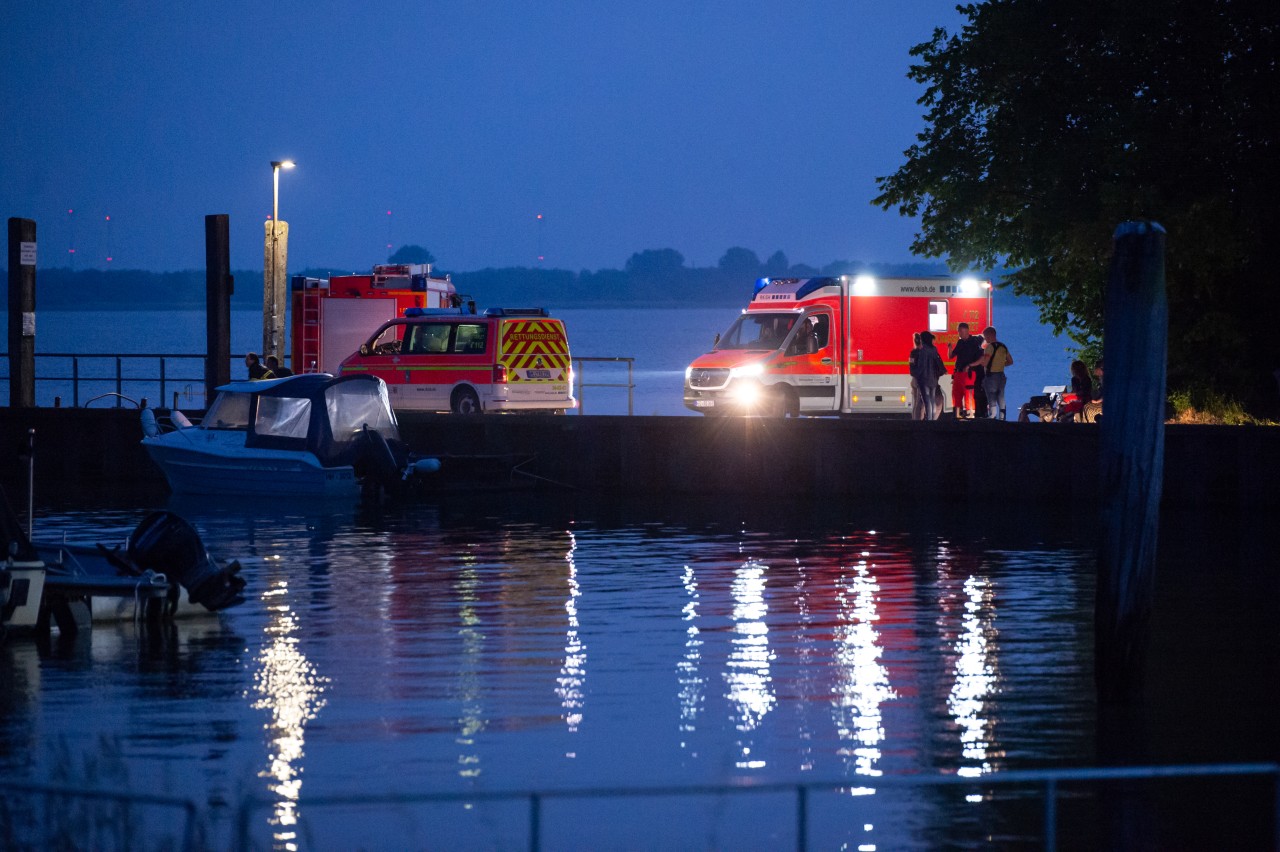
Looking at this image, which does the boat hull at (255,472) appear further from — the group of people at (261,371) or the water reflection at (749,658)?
the water reflection at (749,658)

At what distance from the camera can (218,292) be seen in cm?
3269

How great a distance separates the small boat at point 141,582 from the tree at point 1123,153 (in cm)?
1731

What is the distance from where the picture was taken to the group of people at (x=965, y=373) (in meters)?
28.8

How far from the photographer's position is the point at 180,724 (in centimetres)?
1106

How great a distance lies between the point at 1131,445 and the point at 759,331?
2238cm

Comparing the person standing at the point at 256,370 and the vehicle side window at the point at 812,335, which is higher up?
the vehicle side window at the point at 812,335

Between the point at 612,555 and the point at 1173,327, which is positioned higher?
the point at 1173,327

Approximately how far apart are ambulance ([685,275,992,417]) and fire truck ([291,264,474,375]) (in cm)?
750

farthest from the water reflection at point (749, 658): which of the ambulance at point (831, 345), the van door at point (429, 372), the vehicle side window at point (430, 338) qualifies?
the vehicle side window at point (430, 338)

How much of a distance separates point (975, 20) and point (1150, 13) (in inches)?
196

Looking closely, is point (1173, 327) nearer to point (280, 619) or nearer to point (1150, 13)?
point (1150, 13)

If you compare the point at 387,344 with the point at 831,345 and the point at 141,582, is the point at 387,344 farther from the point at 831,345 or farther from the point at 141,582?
the point at 141,582

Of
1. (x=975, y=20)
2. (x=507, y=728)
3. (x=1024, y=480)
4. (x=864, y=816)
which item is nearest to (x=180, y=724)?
(x=507, y=728)

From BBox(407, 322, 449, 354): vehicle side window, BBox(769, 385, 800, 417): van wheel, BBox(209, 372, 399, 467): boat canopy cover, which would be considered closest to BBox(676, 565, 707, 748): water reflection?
BBox(209, 372, 399, 467): boat canopy cover
